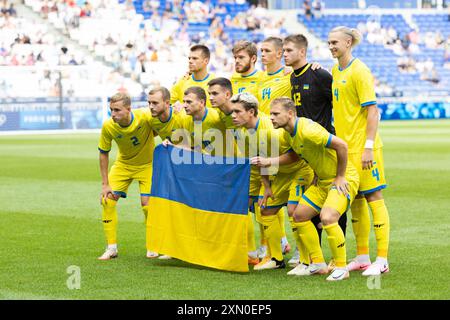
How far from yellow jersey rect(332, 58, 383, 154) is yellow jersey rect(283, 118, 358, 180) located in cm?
28

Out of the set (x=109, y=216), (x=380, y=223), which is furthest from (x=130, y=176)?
(x=380, y=223)

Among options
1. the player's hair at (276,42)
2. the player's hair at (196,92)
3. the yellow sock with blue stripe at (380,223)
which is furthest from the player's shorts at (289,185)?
the player's hair at (276,42)

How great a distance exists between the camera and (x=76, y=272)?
793cm

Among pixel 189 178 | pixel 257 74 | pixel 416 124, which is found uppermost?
pixel 257 74

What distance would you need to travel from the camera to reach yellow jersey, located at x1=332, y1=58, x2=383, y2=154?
25.8ft

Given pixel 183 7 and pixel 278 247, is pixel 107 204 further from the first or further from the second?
pixel 183 7

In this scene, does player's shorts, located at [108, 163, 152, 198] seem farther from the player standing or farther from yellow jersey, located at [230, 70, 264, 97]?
the player standing

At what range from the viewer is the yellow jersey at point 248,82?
9211 millimetres

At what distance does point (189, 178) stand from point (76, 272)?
1.52m

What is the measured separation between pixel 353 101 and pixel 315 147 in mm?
652

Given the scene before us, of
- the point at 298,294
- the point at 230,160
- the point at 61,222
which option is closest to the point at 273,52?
the point at 230,160

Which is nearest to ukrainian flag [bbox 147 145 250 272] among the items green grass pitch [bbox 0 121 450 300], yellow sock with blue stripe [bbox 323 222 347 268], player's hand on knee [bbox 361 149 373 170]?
green grass pitch [bbox 0 121 450 300]

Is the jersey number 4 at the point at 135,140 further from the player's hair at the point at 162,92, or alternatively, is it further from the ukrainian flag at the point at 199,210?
the player's hair at the point at 162,92

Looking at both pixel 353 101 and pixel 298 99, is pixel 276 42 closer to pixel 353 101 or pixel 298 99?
pixel 298 99
